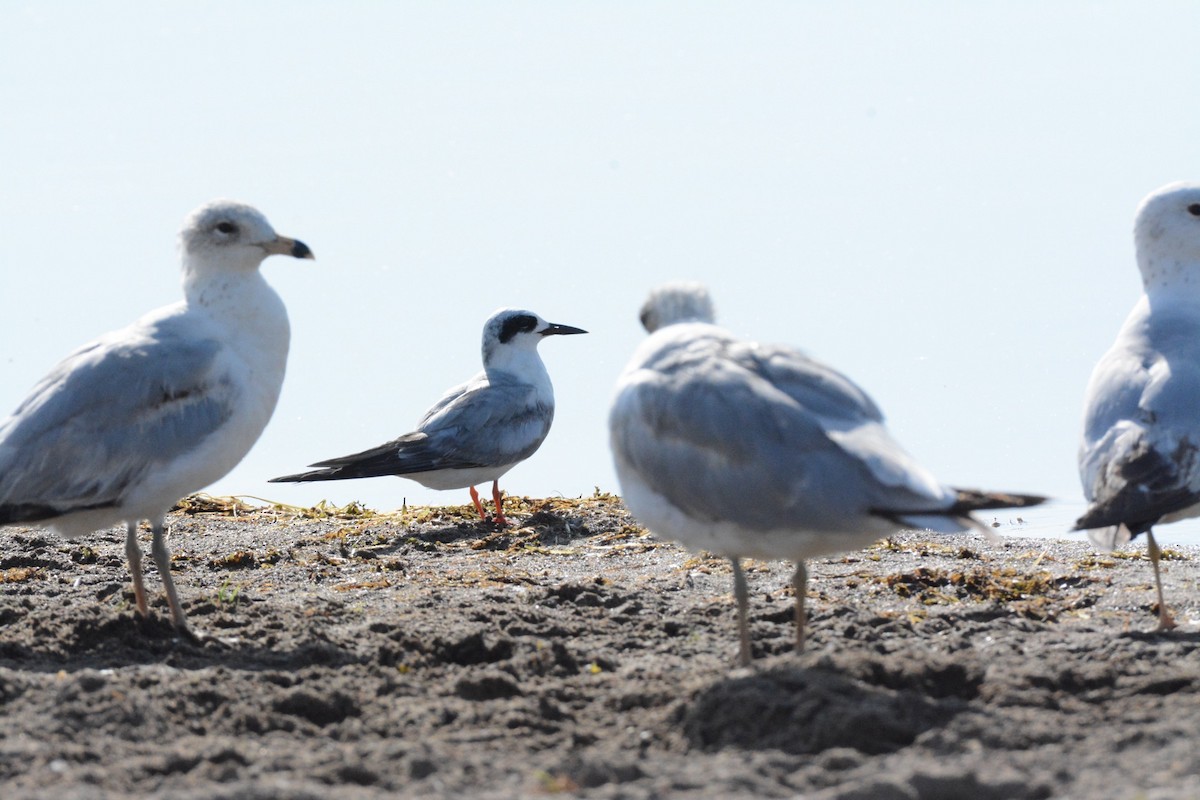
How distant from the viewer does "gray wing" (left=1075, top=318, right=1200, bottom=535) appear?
560cm

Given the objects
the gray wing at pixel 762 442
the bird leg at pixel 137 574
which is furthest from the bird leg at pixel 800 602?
the bird leg at pixel 137 574

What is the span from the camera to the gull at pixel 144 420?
19.7ft

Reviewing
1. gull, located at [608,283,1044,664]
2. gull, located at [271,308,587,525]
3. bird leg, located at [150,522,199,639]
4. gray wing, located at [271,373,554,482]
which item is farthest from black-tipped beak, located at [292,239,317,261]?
gray wing, located at [271,373,554,482]

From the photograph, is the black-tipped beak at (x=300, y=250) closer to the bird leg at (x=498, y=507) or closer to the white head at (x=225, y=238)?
the white head at (x=225, y=238)

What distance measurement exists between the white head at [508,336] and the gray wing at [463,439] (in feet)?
1.50

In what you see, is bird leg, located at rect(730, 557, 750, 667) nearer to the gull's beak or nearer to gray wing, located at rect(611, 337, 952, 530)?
gray wing, located at rect(611, 337, 952, 530)

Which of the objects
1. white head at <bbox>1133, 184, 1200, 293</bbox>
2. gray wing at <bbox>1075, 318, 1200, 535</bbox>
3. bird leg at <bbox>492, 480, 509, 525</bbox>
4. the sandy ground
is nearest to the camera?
the sandy ground

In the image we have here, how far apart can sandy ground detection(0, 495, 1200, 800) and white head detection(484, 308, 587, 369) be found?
3675 mm

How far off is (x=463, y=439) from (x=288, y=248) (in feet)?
12.3

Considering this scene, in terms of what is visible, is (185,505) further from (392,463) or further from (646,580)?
(646,580)

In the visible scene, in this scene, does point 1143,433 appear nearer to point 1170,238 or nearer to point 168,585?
point 1170,238

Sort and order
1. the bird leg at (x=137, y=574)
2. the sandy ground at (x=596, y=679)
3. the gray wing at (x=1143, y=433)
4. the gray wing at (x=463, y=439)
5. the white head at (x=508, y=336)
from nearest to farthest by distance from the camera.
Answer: the sandy ground at (x=596, y=679) < the gray wing at (x=1143, y=433) < the bird leg at (x=137, y=574) < the gray wing at (x=463, y=439) < the white head at (x=508, y=336)

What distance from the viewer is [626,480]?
5.14m

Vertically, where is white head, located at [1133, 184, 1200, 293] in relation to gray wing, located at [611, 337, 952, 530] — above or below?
above
